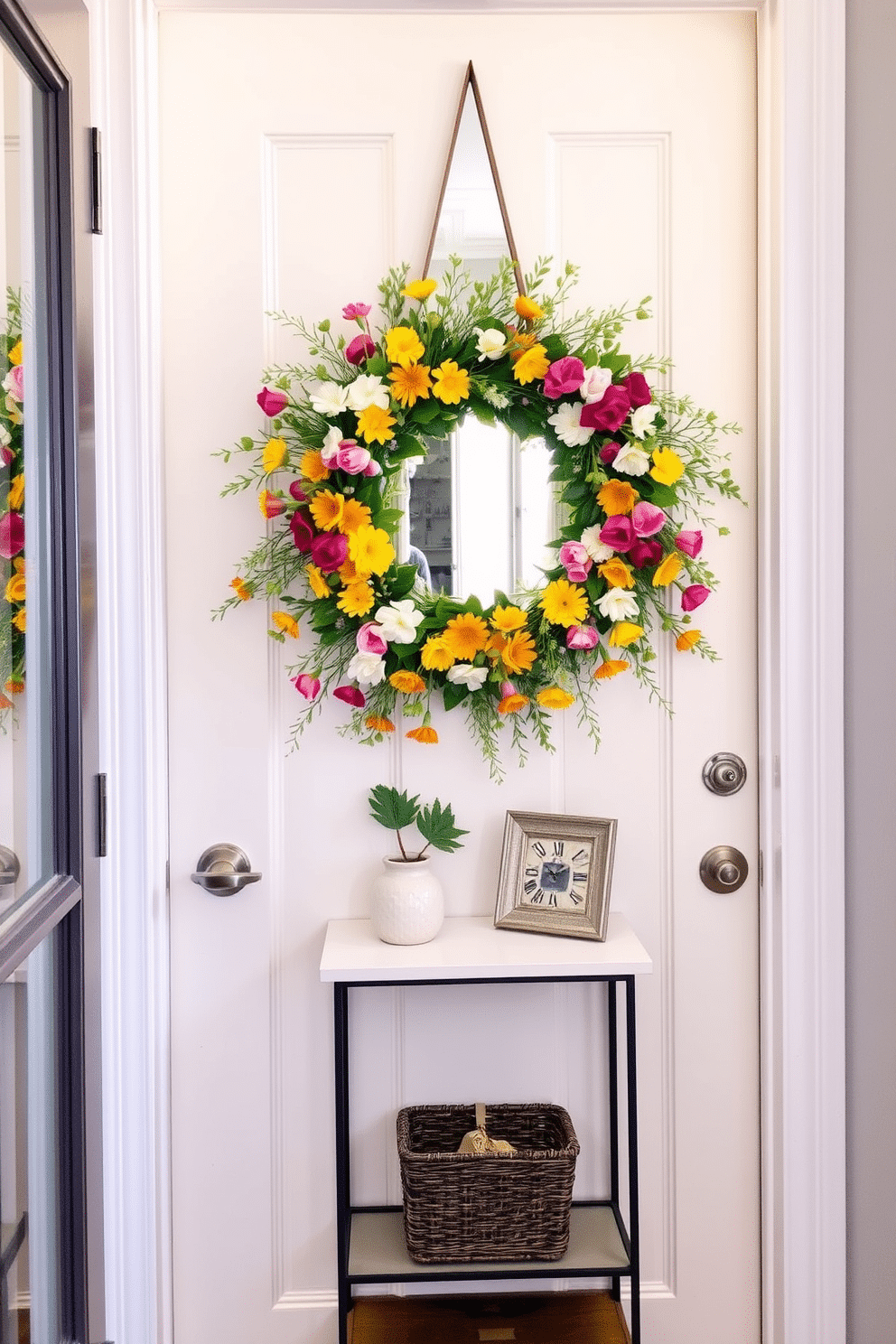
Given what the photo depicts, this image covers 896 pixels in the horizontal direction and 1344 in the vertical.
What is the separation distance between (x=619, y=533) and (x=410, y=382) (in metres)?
0.35

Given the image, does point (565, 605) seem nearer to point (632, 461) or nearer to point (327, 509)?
point (632, 461)

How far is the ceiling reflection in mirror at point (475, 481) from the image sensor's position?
4.80ft

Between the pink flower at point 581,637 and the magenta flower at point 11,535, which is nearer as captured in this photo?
the magenta flower at point 11,535

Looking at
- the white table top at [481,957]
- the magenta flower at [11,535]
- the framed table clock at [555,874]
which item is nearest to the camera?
the magenta flower at [11,535]

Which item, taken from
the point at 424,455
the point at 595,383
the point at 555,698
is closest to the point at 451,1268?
the point at 555,698

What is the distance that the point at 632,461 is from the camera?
138 centimetres

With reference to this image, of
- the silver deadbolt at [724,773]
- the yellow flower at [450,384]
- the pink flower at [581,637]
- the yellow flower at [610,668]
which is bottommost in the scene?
the silver deadbolt at [724,773]

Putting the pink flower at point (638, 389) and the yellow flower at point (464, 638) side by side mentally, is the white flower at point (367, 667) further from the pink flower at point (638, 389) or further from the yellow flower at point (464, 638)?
the pink flower at point (638, 389)

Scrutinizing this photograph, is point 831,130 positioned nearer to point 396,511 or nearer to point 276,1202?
point 396,511

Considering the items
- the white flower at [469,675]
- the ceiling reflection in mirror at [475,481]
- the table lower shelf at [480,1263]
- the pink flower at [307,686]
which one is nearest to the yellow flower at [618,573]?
the ceiling reflection in mirror at [475,481]

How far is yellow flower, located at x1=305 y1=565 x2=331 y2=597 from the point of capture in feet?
4.58

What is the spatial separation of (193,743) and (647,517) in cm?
74

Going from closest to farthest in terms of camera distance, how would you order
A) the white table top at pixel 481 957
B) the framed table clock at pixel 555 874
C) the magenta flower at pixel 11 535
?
the magenta flower at pixel 11 535 → the white table top at pixel 481 957 → the framed table clock at pixel 555 874

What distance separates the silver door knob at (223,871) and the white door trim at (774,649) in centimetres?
6
